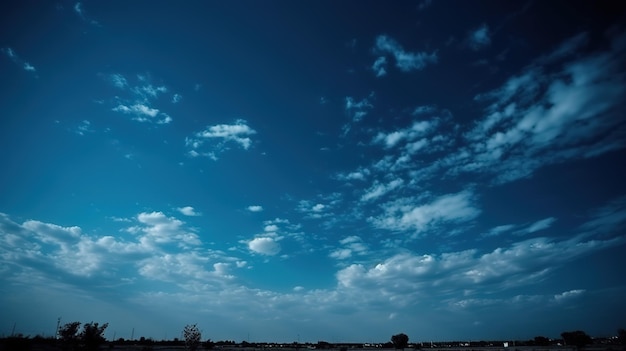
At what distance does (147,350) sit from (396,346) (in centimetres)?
12294

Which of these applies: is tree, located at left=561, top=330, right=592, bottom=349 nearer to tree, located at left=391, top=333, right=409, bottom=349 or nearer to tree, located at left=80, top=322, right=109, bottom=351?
tree, located at left=391, top=333, right=409, bottom=349

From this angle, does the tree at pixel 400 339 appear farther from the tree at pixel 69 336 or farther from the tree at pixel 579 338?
the tree at pixel 69 336

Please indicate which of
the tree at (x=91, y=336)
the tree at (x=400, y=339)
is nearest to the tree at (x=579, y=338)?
the tree at (x=400, y=339)

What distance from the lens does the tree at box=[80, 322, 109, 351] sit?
2377 inches

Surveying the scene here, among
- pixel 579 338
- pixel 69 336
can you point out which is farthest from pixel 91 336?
pixel 579 338

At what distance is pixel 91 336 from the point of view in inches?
2398

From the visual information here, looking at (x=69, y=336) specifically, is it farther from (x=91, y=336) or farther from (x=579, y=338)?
(x=579, y=338)

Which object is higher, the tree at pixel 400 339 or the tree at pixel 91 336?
the tree at pixel 91 336

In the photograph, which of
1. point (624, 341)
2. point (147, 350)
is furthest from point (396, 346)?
point (147, 350)

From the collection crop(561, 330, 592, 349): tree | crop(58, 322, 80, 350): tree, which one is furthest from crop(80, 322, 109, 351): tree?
crop(561, 330, 592, 349): tree

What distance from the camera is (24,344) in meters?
58.1

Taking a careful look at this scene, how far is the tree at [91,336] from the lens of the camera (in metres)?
60.4

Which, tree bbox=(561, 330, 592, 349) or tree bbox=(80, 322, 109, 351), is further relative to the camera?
tree bbox=(561, 330, 592, 349)

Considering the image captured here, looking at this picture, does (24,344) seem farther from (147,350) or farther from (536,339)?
(536,339)
